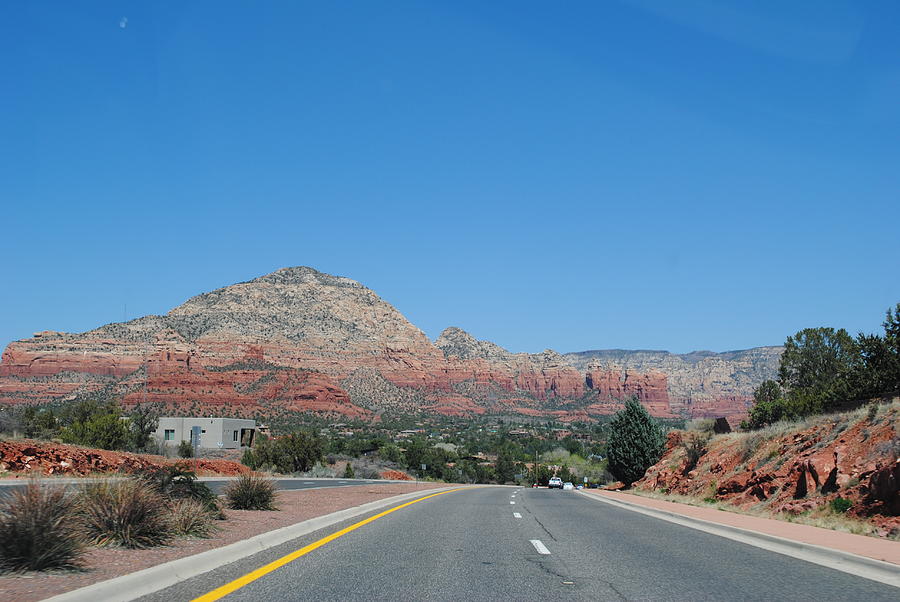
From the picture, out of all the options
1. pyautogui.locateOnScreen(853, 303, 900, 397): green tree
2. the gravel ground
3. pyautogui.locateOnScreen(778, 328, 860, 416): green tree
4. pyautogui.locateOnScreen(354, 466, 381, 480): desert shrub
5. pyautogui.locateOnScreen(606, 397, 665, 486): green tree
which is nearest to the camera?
the gravel ground

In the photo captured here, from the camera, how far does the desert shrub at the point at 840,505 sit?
18.0 m

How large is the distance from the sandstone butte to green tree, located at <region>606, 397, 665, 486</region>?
7121 cm

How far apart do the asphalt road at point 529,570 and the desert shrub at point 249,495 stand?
301 cm

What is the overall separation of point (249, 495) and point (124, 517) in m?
6.90

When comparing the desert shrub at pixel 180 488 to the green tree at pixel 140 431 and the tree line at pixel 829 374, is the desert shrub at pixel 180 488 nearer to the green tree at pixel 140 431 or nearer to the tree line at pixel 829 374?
the tree line at pixel 829 374

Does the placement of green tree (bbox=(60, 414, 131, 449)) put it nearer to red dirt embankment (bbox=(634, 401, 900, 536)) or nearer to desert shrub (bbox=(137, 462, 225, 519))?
red dirt embankment (bbox=(634, 401, 900, 536))

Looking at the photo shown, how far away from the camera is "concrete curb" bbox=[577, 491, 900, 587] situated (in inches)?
386

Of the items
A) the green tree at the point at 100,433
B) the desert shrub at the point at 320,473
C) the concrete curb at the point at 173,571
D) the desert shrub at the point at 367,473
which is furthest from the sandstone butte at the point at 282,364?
the concrete curb at the point at 173,571

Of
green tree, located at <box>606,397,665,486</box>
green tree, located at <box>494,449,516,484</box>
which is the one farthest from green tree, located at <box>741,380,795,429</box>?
green tree, located at <box>494,449,516,484</box>

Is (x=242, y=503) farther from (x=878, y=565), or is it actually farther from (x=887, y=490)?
(x=887, y=490)

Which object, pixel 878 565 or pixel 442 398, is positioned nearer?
pixel 878 565

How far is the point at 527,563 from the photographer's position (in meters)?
10.3

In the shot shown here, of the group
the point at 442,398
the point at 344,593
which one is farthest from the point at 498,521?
the point at 442,398

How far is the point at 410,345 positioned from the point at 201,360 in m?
60.9
